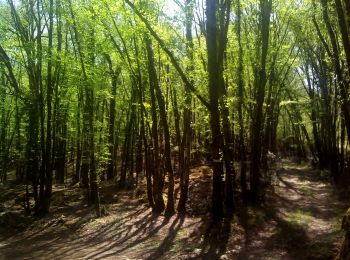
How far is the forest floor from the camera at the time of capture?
10.2 m

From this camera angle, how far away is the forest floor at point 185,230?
10219 mm

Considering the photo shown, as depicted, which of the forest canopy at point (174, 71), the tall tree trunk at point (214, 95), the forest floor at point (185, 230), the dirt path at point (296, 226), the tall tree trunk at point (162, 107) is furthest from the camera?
the tall tree trunk at point (162, 107)

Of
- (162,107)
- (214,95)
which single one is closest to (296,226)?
(214,95)

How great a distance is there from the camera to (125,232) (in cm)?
1345

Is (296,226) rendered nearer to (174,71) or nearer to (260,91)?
(260,91)

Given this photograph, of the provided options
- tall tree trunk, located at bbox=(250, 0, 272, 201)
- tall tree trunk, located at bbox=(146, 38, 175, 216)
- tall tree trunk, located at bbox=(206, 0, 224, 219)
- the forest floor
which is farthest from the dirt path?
tall tree trunk, located at bbox=(146, 38, 175, 216)

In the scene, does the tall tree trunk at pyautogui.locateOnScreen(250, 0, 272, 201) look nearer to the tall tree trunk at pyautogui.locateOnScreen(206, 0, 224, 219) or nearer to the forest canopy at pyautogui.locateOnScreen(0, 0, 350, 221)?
the forest canopy at pyautogui.locateOnScreen(0, 0, 350, 221)

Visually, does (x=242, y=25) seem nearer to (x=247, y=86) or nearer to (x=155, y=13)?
(x=247, y=86)

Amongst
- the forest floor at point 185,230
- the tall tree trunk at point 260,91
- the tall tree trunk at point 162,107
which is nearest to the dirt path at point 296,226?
the forest floor at point 185,230

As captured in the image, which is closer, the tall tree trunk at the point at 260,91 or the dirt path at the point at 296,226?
the dirt path at the point at 296,226

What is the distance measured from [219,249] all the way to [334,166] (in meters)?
14.5

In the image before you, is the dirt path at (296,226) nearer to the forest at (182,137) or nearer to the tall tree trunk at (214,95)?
the forest at (182,137)

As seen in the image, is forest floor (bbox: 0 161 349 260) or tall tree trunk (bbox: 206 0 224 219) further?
tall tree trunk (bbox: 206 0 224 219)

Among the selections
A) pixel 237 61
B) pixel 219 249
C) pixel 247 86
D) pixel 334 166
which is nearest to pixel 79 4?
pixel 237 61
